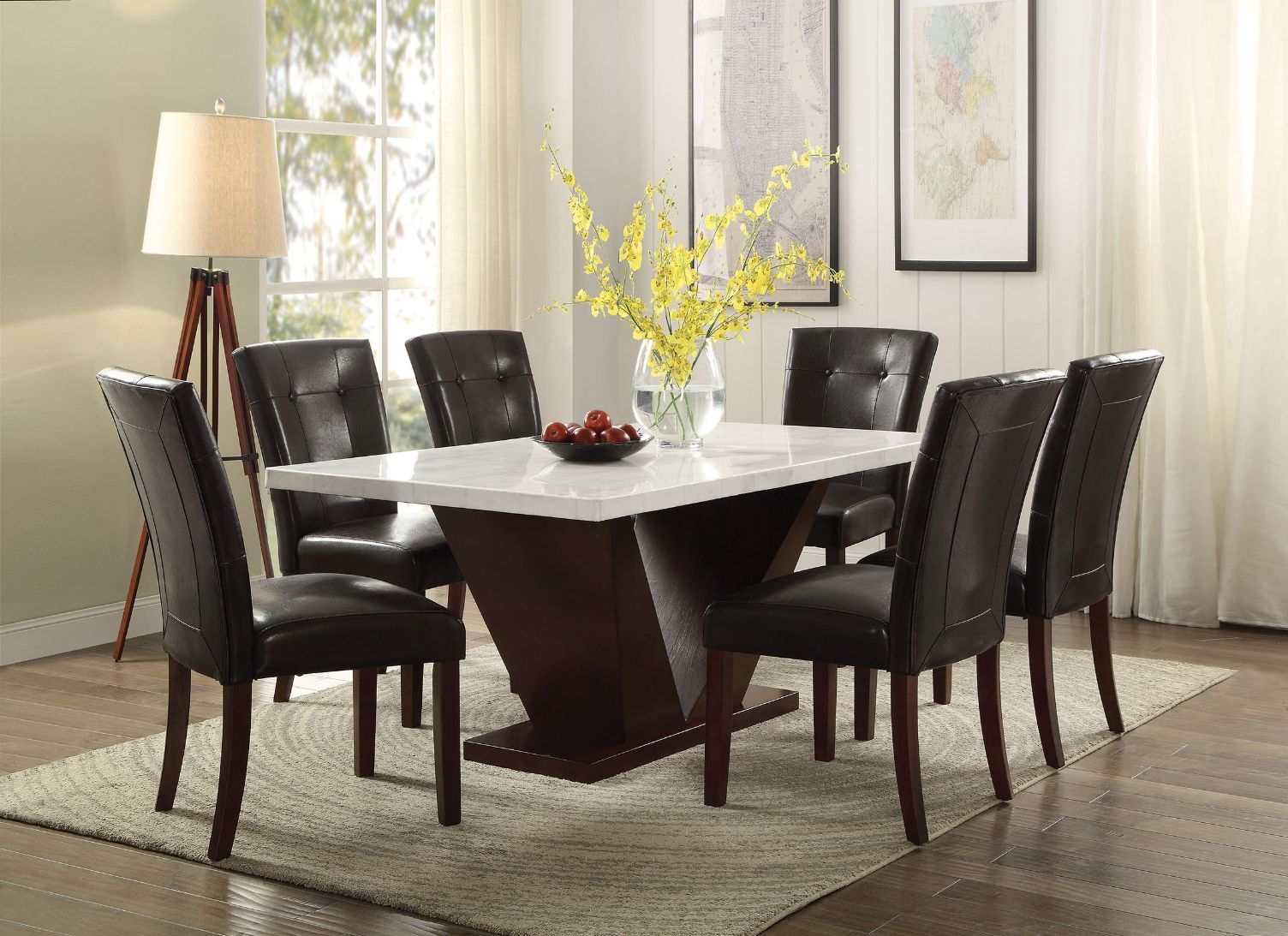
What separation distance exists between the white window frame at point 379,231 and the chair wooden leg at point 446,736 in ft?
8.09

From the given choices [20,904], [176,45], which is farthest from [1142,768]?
[176,45]

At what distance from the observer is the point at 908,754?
3039 mm

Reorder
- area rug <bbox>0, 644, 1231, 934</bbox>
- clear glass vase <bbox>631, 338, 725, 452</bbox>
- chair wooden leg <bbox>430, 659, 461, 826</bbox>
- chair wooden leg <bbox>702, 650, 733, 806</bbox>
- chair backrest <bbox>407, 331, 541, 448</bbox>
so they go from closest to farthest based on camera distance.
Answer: area rug <bbox>0, 644, 1231, 934</bbox> < chair wooden leg <bbox>430, 659, 461, 826</bbox> < chair wooden leg <bbox>702, 650, 733, 806</bbox> < clear glass vase <bbox>631, 338, 725, 452</bbox> < chair backrest <bbox>407, 331, 541, 448</bbox>

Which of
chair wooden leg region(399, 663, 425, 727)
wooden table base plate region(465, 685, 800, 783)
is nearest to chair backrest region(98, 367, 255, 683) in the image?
chair wooden leg region(399, 663, 425, 727)

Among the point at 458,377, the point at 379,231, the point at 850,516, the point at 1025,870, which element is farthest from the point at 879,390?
the point at 379,231

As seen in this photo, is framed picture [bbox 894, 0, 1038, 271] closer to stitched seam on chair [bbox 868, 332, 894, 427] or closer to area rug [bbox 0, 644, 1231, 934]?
stitched seam on chair [bbox 868, 332, 894, 427]

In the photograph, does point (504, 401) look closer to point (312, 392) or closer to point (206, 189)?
point (312, 392)

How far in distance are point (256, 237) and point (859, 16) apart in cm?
244

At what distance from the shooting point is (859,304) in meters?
5.88

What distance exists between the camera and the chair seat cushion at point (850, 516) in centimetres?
422

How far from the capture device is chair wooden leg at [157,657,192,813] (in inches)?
126

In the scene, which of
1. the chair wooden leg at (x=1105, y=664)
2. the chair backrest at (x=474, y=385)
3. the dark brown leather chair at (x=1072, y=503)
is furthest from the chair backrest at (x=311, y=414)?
the chair wooden leg at (x=1105, y=664)

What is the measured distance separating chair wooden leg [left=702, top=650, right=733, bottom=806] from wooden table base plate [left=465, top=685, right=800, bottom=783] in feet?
0.78

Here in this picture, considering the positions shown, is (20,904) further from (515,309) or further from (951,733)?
(515,309)
